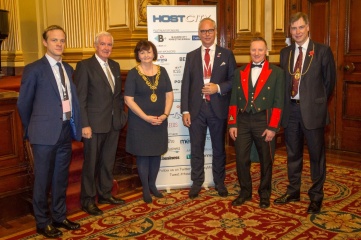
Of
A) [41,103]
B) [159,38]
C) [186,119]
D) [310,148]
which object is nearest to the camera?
[41,103]

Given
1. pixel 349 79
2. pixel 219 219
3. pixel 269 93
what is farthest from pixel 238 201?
pixel 349 79

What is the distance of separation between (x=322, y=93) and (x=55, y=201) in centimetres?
225

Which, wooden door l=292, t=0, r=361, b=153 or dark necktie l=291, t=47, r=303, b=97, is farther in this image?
wooden door l=292, t=0, r=361, b=153

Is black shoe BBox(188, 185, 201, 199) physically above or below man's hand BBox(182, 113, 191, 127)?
below

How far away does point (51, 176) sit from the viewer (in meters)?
3.09

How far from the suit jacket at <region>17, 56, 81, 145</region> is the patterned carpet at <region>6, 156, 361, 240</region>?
2.66 feet

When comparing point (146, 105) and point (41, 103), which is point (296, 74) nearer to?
point (146, 105)

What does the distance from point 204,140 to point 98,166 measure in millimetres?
997

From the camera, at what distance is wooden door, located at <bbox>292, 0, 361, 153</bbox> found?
18.3 feet

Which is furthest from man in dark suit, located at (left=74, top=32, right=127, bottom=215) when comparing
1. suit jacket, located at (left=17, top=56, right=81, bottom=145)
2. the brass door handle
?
the brass door handle

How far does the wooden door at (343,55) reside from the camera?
5.57m

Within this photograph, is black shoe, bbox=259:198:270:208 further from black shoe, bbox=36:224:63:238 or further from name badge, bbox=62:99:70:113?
name badge, bbox=62:99:70:113

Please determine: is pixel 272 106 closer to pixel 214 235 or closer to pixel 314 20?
pixel 214 235

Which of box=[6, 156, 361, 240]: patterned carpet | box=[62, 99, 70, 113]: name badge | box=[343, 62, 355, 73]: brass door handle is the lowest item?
box=[6, 156, 361, 240]: patterned carpet
